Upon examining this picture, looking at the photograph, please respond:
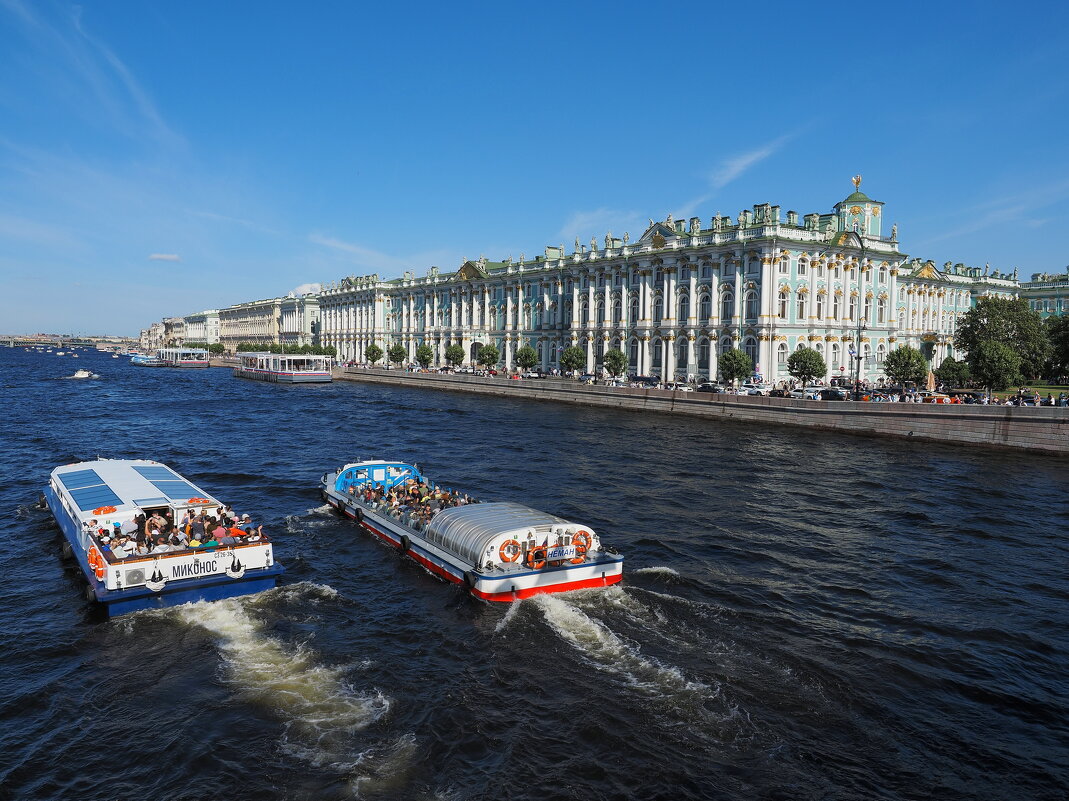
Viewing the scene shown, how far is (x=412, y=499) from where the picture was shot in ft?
72.1

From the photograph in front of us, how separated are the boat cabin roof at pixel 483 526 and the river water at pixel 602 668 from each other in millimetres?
1210

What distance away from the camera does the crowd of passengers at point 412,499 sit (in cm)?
2044

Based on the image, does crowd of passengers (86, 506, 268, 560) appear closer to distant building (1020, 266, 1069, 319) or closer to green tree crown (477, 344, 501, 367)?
green tree crown (477, 344, 501, 367)

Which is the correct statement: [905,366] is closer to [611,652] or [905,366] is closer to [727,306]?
[727,306]

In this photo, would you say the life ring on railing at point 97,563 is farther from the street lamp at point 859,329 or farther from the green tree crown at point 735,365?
the green tree crown at point 735,365

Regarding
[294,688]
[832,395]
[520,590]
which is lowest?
[294,688]

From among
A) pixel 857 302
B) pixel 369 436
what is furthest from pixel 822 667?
pixel 857 302

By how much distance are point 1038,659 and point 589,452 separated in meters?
26.0

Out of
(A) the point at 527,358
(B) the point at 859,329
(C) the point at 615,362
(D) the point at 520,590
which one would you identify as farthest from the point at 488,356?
(D) the point at 520,590

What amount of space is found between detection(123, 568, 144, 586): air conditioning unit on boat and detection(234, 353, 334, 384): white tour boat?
9021 cm

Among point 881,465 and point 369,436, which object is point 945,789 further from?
point 369,436

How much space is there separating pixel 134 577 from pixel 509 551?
7.93m

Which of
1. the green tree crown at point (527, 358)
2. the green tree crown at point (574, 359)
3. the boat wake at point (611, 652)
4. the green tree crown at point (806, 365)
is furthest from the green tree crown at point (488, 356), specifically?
the boat wake at point (611, 652)

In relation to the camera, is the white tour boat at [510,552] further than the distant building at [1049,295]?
No
